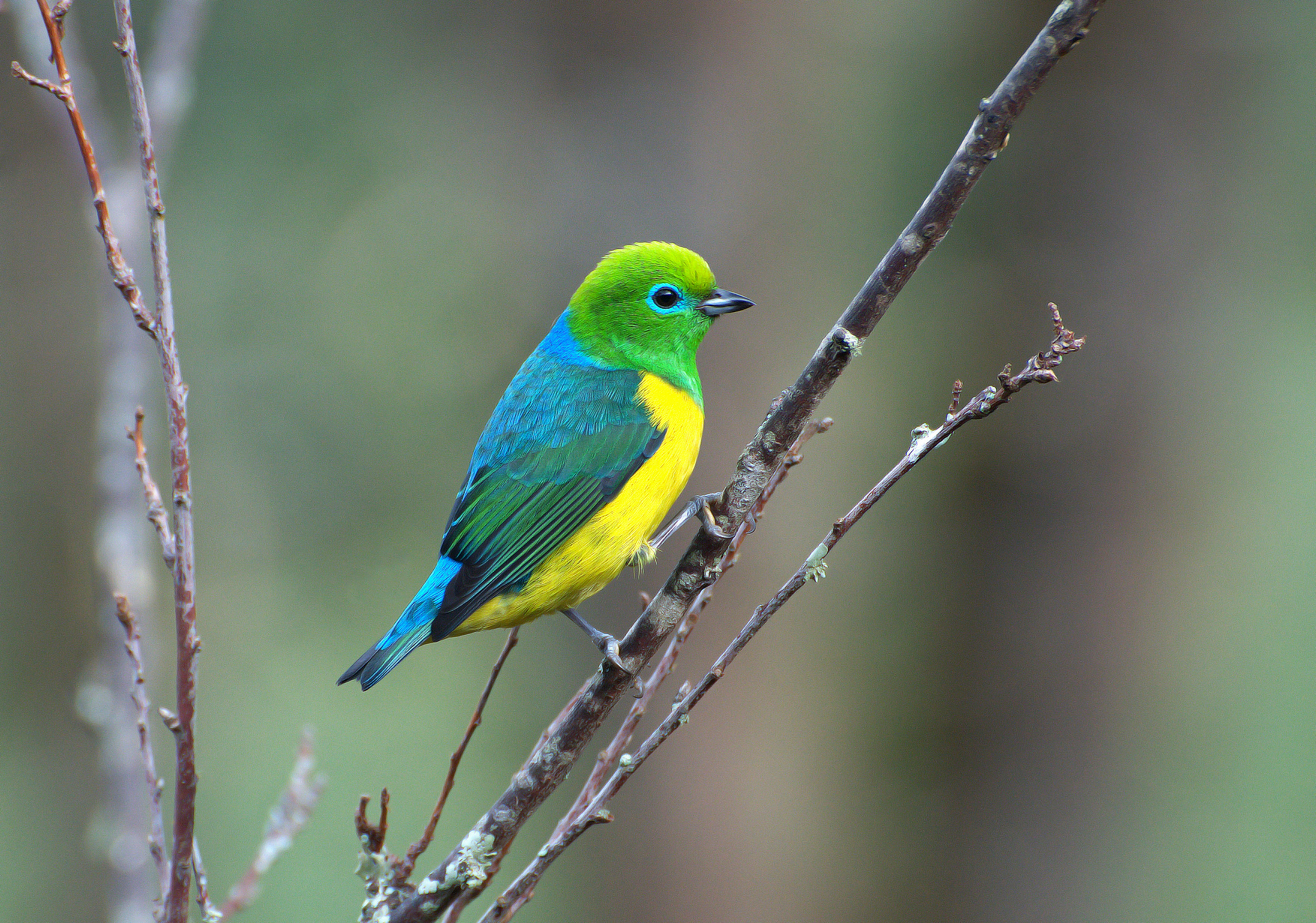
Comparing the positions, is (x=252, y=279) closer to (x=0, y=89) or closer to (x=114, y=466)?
(x=0, y=89)

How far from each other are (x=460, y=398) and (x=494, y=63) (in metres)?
2.94

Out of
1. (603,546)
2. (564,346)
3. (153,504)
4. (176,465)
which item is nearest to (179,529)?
(176,465)

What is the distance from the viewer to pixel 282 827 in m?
2.62

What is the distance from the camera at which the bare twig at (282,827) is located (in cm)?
247

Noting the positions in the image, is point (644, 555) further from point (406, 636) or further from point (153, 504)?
point (153, 504)

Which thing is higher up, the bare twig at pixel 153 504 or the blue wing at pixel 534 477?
the blue wing at pixel 534 477

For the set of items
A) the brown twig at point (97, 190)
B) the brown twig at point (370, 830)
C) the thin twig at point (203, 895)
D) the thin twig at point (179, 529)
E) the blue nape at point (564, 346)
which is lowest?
the thin twig at point (203, 895)

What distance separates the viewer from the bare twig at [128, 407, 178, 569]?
1.73 meters

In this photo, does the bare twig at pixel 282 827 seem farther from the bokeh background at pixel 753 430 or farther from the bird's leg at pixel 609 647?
the bird's leg at pixel 609 647

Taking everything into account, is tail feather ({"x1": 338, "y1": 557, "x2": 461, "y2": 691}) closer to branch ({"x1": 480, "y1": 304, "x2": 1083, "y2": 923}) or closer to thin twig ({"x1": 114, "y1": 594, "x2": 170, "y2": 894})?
thin twig ({"x1": 114, "y1": 594, "x2": 170, "y2": 894})

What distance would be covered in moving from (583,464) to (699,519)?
719 mm

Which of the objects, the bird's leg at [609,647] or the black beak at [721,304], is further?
the black beak at [721,304]

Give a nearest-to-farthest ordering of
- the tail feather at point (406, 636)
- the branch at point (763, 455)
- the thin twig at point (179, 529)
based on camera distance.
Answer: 1. the thin twig at point (179, 529)
2. the branch at point (763, 455)
3. the tail feather at point (406, 636)

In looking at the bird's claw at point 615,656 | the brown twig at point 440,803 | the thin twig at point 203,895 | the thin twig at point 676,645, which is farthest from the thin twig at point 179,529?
the bird's claw at point 615,656
